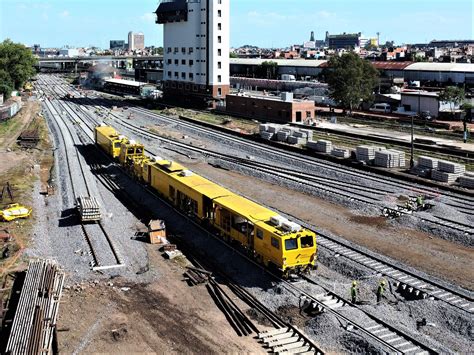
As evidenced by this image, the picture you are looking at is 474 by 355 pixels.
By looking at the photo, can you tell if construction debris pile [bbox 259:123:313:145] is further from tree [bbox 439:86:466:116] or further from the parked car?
tree [bbox 439:86:466:116]

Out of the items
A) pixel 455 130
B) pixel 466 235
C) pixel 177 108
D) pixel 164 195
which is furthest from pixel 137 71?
pixel 466 235

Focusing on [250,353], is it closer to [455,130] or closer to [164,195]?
[164,195]

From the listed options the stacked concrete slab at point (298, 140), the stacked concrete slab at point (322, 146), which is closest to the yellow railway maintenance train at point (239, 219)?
the stacked concrete slab at point (322, 146)

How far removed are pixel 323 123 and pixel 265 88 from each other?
190 feet

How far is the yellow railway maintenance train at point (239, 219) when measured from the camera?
76.8 feet

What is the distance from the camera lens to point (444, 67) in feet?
368

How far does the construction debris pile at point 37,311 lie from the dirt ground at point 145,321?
0.57 metres

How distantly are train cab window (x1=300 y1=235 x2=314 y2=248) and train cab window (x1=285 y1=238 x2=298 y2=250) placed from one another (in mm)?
374

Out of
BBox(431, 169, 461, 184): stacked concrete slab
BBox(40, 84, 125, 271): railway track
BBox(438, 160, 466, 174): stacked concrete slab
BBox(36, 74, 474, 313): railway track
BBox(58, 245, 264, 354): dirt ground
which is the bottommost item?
BBox(58, 245, 264, 354): dirt ground

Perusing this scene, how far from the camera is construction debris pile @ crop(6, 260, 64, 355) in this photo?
57.9 feet

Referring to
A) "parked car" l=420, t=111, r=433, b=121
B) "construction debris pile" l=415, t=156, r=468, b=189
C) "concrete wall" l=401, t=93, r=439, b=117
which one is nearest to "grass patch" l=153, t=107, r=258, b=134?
"parked car" l=420, t=111, r=433, b=121

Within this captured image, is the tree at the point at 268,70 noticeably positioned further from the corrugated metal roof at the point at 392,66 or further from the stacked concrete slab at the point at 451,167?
the stacked concrete slab at the point at 451,167

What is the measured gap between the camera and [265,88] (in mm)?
131000

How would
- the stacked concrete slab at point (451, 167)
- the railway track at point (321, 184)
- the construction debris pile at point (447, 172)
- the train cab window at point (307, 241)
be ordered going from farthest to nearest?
the stacked concrete slab at point (451, 167), the construction debris pile at point (447, 172), the railway track at point (321, 184), the train cab window at point (307, 241)
